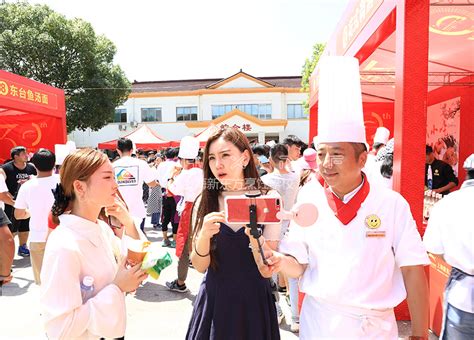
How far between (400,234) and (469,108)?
8035 mm

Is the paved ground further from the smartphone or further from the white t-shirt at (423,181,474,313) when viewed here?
the smartphone

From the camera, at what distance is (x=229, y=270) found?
180 cm

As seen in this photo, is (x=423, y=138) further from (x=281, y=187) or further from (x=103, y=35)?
(x=103, y=35)

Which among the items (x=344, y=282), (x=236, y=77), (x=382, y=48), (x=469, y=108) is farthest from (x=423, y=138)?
(x=236, y=77)

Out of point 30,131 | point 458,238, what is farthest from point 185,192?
point 30,131

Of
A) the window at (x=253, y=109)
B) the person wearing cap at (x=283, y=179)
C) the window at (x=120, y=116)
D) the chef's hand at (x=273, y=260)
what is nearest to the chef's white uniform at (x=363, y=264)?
the chef's hand at (x=273, y=260)

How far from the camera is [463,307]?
1.95m

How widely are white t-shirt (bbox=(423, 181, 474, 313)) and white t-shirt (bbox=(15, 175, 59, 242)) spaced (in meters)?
3.38

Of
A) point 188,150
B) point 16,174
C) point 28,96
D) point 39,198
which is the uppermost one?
point 28,96

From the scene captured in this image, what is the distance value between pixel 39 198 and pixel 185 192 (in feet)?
5.30

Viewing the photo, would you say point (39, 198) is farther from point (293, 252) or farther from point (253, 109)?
point (253, 109)

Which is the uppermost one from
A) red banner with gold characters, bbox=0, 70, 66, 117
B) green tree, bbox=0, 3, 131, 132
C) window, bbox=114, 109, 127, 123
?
green tree, bbox=0, 3, 131, 132

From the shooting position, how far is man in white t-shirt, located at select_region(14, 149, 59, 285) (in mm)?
3719

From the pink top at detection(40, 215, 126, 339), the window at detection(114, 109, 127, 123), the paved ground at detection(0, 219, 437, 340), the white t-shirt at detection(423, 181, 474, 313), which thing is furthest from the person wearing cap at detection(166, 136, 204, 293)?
the window at detection(114, 109, 127, 123)
